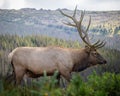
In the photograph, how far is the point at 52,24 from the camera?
488 centimetres

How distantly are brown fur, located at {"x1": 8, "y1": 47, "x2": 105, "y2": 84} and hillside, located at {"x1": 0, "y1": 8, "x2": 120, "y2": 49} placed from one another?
787 mm

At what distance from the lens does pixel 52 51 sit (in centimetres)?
374

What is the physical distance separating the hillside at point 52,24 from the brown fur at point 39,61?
31.0 inches

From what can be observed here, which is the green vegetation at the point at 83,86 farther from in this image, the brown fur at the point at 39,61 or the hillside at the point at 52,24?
the hillside at the point at 52,24

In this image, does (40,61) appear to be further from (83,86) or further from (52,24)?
(83,86)

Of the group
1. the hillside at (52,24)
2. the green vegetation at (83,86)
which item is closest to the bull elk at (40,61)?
the hillside at (52,24)

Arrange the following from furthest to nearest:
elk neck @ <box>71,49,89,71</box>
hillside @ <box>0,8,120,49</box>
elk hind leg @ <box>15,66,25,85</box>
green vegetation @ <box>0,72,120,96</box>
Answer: hillside @ <box>0,8,120,49</box>, elk neck @ <box>71,49,89,71</box>, elk hind leg @ <box>15,66,25,85</box>, green vegetation @ <box>0,72,120,96</box>

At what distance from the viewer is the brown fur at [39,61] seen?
11.9 feet

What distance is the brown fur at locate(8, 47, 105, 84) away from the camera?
363 cm

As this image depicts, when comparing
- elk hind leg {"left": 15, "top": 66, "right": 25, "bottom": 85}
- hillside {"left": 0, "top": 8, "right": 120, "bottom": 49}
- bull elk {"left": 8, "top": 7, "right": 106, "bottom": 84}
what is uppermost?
hillside {"left": 0, "top": 8, "right": 120, "bottom": 49}

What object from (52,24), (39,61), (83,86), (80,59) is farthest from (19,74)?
(83,86)

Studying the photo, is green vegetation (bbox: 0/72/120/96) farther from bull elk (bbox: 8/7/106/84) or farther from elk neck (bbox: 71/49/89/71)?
elk neck (bbox: 71/49/89/71)

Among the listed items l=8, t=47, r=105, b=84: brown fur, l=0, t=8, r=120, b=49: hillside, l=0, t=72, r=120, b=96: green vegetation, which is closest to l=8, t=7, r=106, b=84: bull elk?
l=8, t=47, r=105, b=84: brown fur

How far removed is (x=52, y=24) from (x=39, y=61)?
1.32m
